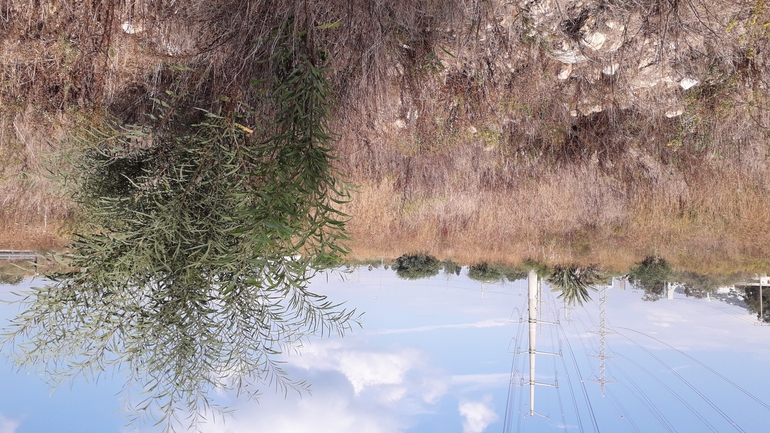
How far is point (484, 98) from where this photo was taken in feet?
15.4

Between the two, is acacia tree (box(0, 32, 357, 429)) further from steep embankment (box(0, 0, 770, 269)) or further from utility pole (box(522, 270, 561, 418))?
utility pole (box(522, 270, 561, 418))

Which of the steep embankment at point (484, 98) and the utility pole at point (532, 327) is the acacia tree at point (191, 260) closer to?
the steep embankment at point (484, 98)

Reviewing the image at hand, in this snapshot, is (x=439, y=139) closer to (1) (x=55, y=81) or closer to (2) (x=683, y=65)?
(2) (x=683, y=65)

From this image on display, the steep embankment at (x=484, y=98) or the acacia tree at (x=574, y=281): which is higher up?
the steep embankment at (x=484, y=98)

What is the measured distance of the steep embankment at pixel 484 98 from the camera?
3953mm

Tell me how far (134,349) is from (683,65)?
5.19 m

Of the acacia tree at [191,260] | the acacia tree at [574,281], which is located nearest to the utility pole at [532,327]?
the acacia tree at [574,281]

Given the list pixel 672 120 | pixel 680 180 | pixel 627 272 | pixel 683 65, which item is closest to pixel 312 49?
pixel 683 65

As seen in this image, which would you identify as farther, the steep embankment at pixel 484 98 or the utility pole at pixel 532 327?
the utility pole at pixel 532 327

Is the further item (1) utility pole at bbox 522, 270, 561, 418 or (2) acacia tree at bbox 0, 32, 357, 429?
(1) utility pole at bbox 522, 270, 561, 418

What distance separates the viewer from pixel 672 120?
480 cm

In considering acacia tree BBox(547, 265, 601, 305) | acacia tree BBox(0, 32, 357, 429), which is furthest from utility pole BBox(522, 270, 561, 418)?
acacia tree BBox(0, 32, 357, 429)

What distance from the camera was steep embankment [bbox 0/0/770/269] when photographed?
395cm

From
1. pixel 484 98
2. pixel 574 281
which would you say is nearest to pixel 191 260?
pixel 484 98
